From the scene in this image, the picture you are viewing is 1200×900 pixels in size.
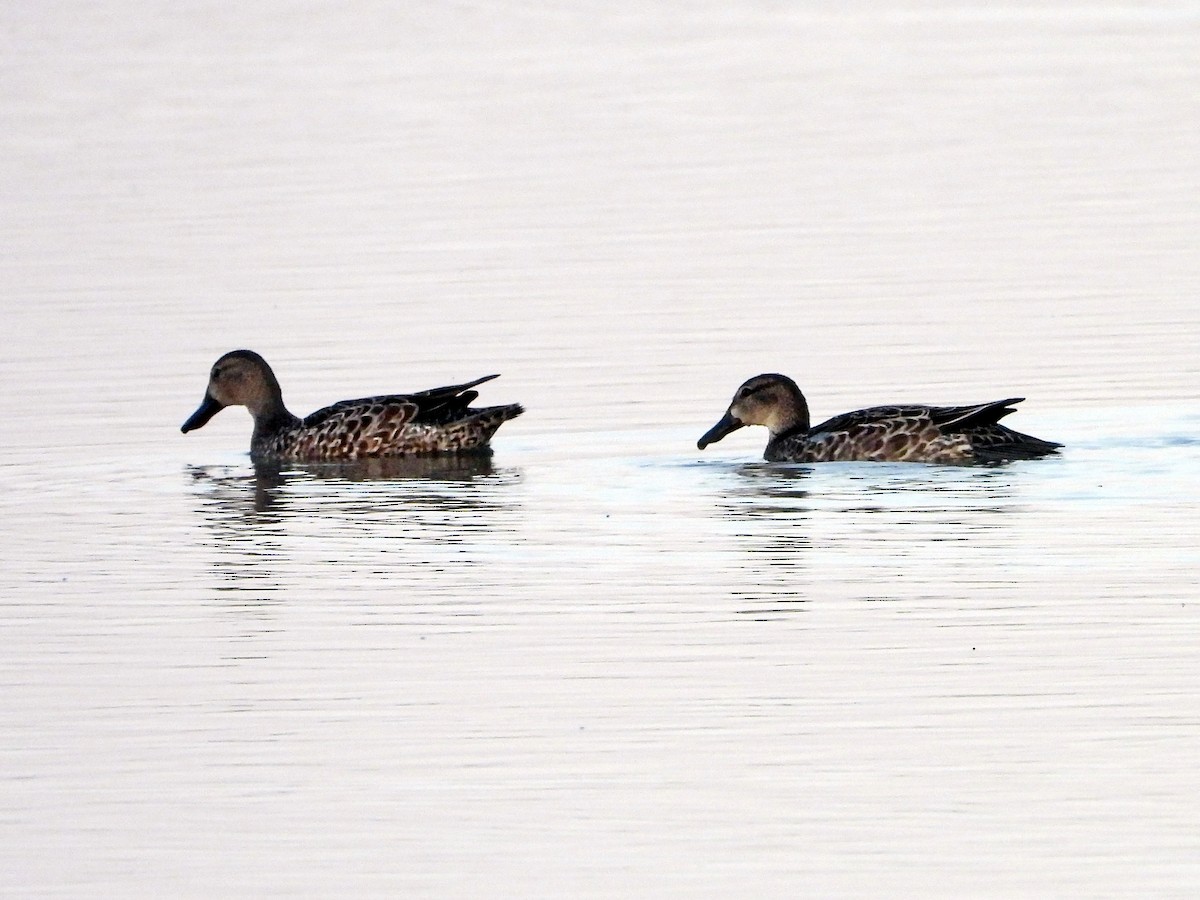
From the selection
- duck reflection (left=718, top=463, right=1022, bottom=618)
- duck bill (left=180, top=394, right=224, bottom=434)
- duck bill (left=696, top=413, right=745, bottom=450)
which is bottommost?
duck reflection (left=718, top=463, right=1022, bottom=618)

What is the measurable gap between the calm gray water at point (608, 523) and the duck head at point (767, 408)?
0.76 ft

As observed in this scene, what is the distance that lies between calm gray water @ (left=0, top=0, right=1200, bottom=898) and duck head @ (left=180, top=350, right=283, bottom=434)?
11.3 inches

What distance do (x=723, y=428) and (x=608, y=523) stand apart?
2360 mm

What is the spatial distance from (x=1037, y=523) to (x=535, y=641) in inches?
120

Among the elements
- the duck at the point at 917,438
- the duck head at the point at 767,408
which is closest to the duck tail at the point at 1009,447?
the duck at the point at 917,438

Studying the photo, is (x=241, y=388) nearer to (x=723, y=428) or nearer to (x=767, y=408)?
(x=723, y=428)

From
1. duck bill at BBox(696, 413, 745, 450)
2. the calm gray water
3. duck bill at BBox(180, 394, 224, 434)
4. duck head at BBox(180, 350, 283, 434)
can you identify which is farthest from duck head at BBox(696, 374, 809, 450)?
duck bill at BBox(180, 394, 224, 434)

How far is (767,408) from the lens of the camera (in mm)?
15305

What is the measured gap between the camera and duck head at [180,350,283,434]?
53.9 feet

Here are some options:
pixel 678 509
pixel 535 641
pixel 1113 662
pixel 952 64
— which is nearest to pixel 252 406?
pixel 678 509

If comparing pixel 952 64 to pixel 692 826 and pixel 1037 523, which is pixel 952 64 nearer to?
pixel 1037 523

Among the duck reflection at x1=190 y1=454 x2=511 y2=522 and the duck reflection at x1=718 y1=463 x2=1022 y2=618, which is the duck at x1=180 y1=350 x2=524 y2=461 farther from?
the duck reflection at x1=718 y1=463 x2=1022 y2=618

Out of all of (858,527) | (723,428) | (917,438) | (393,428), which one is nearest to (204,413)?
(393,428)

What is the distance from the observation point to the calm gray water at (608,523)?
26.5ft
